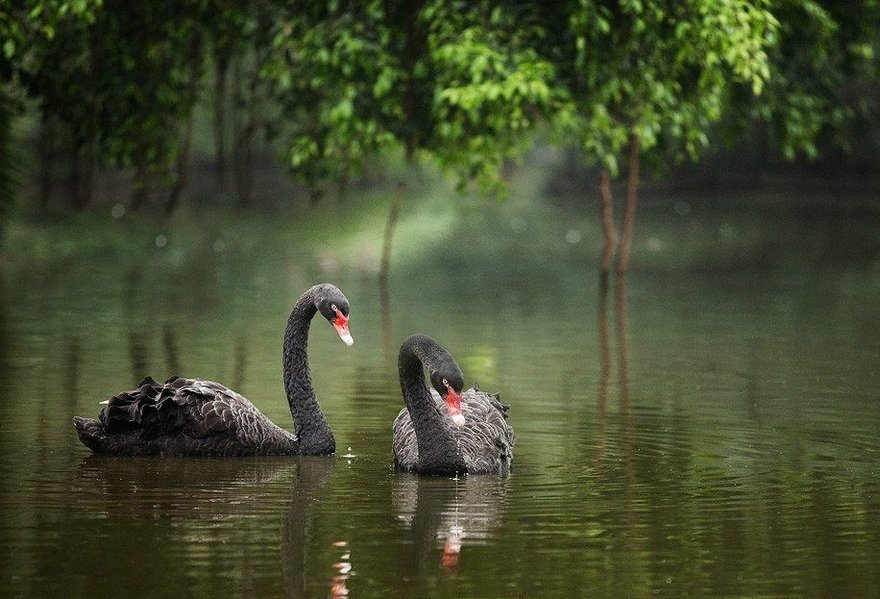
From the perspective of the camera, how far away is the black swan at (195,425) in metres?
10.4

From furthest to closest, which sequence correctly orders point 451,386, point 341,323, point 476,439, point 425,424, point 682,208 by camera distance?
point 682,208, point 341,323, point 476,439, point 425,424, point 451,386

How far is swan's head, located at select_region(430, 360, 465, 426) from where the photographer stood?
30.0 feet

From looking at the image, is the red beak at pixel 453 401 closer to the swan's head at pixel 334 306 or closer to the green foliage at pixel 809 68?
the swan's head at pixel 334 306

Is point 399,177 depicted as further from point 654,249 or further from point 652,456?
point 652,456

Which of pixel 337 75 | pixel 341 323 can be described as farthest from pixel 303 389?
pixel 337 75

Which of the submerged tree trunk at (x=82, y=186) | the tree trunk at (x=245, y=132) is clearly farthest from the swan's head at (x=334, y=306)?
the submerged tree trunk at (x=82, y=186)

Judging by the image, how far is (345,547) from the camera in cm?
787

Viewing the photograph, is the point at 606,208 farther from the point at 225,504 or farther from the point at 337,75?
the point at 225,504

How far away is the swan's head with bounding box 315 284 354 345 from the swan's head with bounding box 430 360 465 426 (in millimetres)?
1239

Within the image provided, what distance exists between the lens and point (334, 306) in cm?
1048

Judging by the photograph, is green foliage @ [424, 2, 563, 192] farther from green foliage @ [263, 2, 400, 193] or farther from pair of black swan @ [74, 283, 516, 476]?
pair of black swan @ [74, 283, 516, 476]

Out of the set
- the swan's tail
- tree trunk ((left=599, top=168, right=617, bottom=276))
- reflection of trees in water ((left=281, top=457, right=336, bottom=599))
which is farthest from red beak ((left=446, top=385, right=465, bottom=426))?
tree trunk ((left=599, top=168, right=617, bottom=276))

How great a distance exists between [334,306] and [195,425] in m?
1.06

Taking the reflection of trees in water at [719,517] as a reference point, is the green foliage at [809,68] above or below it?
above
